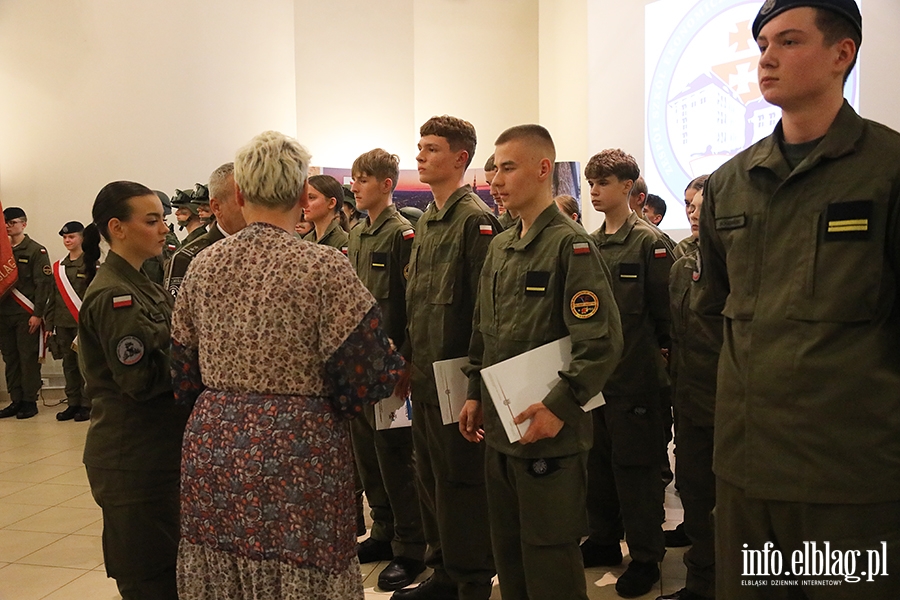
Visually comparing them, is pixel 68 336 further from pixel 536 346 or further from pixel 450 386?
pixel 536 346

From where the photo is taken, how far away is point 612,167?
3221 mm

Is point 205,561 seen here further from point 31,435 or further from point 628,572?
point 31,435

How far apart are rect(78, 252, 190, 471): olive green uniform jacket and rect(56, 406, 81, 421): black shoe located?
17.1 ft

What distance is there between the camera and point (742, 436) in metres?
1.57

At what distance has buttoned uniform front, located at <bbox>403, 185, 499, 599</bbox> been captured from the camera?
278cm

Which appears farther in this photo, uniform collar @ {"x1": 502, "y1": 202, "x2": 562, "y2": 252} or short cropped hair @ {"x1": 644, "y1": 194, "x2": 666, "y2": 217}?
short cropped hair @ {"x1": 644, "y1": 194, "x2": 666, "y2": 217}

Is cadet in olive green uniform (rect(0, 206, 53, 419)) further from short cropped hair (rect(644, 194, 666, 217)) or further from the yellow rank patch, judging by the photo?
the yellow rank patch

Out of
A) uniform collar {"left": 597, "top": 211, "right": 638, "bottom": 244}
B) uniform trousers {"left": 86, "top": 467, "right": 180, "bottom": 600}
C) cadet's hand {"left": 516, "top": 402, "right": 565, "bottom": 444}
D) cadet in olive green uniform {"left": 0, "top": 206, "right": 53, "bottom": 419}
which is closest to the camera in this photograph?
cadet's hand {"left": 516, "top": 402, "right": 565, "bottom": 444}

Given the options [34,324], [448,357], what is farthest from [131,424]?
[34,324]

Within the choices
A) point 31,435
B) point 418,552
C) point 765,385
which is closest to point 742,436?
point 765,385

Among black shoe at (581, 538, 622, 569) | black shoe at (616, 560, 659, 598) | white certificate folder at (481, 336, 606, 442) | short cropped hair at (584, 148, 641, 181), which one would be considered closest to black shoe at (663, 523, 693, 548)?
black shoe at (581, 538, 622, 569)

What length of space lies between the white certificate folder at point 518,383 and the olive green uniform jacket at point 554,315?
0.19ft

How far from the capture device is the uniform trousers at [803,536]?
4.67 ft

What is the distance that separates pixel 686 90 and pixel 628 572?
16.0ft
